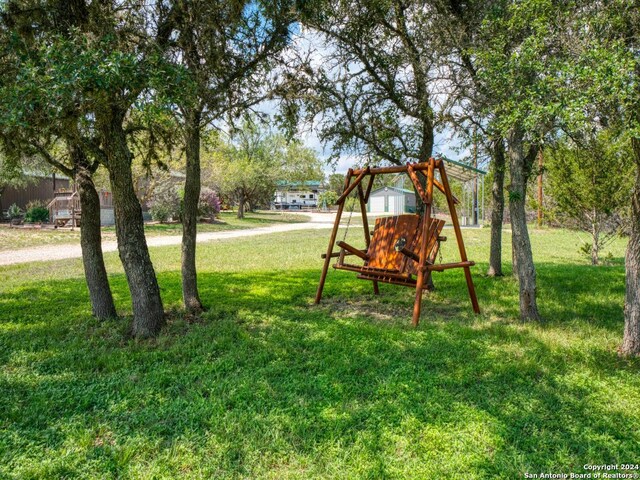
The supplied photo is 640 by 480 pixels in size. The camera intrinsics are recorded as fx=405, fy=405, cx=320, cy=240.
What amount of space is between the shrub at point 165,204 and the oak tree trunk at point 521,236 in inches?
845

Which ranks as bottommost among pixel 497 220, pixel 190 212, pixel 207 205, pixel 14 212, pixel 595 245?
pixel 595 245

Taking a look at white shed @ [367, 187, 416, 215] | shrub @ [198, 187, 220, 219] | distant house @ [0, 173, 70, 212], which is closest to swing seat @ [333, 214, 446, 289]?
shrub @ [198, 187, 220, 219]

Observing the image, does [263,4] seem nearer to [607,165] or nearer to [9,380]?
[9,380]

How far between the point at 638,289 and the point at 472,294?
191cm

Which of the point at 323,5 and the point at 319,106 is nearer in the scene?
the point at 323,5

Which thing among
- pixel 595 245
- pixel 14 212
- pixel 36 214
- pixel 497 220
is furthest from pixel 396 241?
pixel 14 212

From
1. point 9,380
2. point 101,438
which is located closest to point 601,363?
point 101,438

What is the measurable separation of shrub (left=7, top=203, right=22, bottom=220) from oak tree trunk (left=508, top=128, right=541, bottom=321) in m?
25.4

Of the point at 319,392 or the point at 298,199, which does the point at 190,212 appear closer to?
the point at 319,392

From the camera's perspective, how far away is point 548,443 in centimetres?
246

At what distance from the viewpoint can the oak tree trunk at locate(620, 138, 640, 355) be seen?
3604 mm

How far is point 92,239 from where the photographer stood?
5.02 m

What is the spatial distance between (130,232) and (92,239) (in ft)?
3.36

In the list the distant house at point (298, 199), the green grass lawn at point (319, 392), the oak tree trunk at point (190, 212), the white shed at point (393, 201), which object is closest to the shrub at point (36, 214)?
the green grass lawn at point (319, 392)
